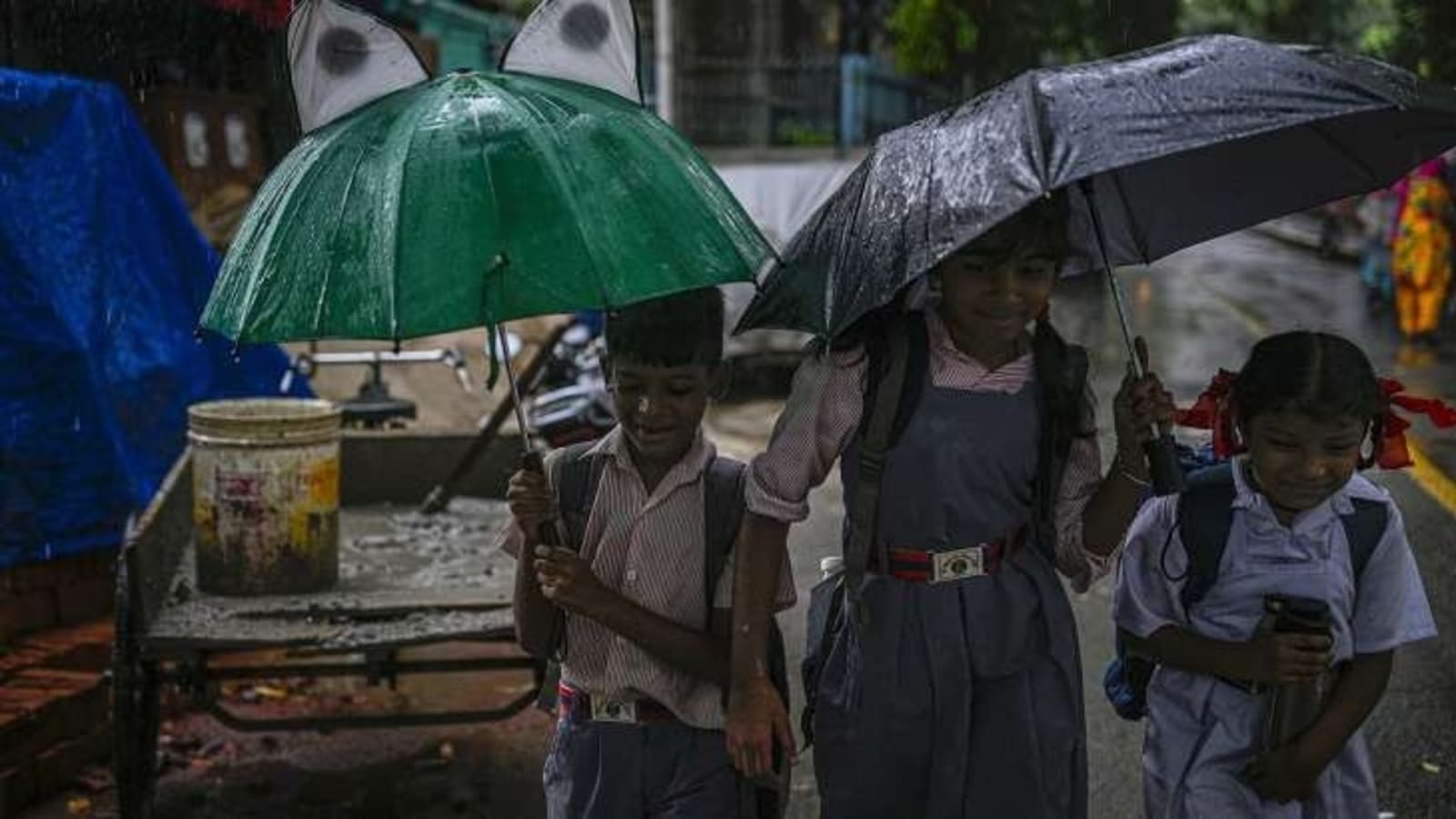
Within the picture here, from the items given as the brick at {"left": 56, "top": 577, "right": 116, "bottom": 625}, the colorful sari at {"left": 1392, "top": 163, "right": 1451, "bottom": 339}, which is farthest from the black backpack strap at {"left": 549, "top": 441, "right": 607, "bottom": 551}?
the colorful sari at {"left": 1392, "top": 163, "right": 1451, "bottom": 339}

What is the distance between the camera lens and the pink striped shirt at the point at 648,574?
2.85 metres

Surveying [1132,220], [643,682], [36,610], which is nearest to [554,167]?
[643,682]


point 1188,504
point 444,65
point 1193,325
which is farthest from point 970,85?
point 1188,504

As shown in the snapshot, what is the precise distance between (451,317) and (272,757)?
350 centimetres

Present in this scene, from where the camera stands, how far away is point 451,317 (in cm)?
232

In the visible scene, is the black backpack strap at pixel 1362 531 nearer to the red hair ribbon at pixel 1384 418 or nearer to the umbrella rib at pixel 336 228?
the red hair ribbon at pixel 1384 418

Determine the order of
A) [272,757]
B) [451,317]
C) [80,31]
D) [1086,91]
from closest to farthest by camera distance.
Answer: [451,317] < [1086,91] < [272,757] < [80,31]

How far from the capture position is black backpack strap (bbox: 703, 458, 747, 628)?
2.88 m

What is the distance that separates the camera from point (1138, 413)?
8.71 ft

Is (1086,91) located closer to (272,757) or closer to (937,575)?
(937,575)

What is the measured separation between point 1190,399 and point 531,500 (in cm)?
1056

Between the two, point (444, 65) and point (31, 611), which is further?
point (444, 65)

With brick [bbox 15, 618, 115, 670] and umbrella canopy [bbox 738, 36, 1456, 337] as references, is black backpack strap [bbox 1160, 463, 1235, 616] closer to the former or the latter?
umbrella canopy [bbox 738, 36, 1456, 337]

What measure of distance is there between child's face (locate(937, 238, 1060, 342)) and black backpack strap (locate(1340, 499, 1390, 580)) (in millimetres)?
704
